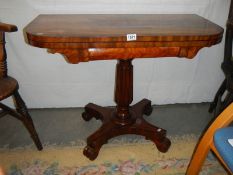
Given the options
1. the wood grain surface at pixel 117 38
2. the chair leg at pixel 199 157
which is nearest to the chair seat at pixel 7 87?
the wood grain surface at pixel 117 38

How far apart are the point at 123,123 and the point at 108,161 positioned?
0.25m

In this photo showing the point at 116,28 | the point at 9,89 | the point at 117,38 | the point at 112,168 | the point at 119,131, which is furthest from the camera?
the point at 119,131

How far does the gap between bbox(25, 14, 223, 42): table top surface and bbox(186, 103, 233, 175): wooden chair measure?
350mm

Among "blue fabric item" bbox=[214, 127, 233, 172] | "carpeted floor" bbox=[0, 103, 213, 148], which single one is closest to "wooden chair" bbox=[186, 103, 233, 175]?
"blue fabric item" bbox=[214, 127, 233, 172]

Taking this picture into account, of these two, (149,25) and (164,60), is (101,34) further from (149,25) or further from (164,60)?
(164,60)

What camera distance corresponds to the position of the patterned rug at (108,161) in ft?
4.38

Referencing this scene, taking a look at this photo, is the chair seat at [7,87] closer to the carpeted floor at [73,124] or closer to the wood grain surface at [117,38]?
the wood grain surface at [117,38]

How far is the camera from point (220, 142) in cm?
88

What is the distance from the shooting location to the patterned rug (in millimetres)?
1334

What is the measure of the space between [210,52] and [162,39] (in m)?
0.89

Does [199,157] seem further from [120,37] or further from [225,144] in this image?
[120,37]

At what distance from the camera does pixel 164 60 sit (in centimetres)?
176

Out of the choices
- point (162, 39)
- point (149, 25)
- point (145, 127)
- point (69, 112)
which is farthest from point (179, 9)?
point (69, 112)

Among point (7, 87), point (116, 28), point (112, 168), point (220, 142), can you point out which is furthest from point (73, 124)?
point (220, 142)
